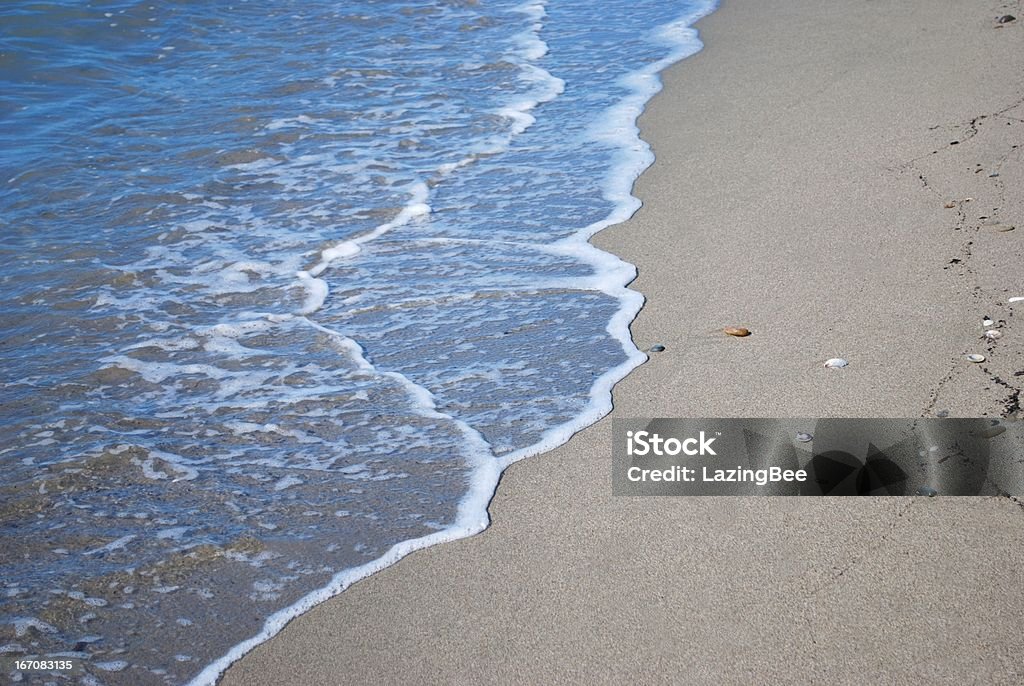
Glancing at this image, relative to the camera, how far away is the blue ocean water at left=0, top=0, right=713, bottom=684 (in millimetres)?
2793

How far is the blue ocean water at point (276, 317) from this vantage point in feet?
9.16

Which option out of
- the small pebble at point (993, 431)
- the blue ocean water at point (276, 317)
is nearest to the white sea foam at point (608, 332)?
the blue ocean water at point (276, 317)

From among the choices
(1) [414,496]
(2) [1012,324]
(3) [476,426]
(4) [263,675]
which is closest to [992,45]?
(2) [1012,324]

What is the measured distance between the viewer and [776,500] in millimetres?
2895

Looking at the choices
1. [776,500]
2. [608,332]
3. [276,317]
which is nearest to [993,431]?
[776,500]

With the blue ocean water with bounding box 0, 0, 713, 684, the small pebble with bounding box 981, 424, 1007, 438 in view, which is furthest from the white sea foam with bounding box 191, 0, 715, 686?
the small pebble with bounding box 981, 424, 1007, 438

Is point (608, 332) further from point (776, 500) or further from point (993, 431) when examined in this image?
point (993, 431)

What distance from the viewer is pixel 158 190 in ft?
19.1

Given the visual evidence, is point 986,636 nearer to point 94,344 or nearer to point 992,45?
point 94,344

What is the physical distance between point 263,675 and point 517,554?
30.2 inches

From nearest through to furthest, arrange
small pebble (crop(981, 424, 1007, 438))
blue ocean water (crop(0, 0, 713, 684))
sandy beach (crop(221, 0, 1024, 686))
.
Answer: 1. sandy beach (crop(221, 0, 1024, 686))
2. blue ocean water (crop(0, 0, 713, 684))
3. small pebble (crop(981, 424, 1007, 438))

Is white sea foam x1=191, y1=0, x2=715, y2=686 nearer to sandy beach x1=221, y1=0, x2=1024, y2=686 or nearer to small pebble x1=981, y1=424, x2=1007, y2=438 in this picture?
sandy beach x1=221, y1=0, x2=1024, y2=686

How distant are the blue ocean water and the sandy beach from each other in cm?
22

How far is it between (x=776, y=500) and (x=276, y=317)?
94.6 inches
